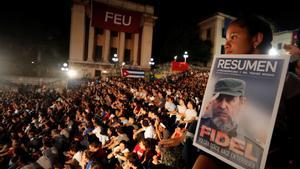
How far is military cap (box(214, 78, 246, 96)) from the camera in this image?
162 cm

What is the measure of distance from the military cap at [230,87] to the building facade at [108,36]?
3649cm

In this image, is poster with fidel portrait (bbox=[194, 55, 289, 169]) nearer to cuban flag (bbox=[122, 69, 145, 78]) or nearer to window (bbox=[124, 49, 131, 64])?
cuban flag (bbox=[122, 69, 145, 78])

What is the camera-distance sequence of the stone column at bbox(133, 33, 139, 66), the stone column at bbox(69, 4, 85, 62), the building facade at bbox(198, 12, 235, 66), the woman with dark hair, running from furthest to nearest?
the building facade at bbox(198, 12, 235, 66)
the stone column at bbox(133, 33, 139, 66)
the stone column at bbox(69, 4, 85, 62)
the woman with dark hair

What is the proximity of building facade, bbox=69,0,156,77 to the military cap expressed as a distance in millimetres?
36487

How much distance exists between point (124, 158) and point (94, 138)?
239 cm

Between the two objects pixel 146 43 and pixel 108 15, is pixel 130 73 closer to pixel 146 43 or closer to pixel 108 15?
pixel 108 15

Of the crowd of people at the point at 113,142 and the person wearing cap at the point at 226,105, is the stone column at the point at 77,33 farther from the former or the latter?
the person wearing cap at the point at 226,105

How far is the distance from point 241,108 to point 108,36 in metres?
42.4

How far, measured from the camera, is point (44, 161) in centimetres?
682

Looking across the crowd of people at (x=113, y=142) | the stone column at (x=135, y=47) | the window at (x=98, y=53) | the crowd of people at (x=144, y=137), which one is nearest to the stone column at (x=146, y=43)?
the stone column at (x=135, y=47)

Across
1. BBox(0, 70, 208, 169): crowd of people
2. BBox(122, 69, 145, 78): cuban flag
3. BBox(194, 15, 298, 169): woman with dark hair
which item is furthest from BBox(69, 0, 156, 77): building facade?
BBox(194, 15, 298, 169): woman with dark hair

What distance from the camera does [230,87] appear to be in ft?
5.55

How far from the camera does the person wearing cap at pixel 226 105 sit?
160 cm

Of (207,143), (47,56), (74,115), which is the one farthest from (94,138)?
(47,56)
